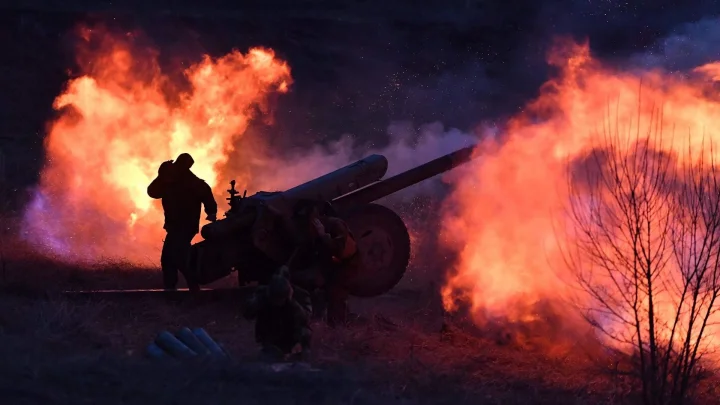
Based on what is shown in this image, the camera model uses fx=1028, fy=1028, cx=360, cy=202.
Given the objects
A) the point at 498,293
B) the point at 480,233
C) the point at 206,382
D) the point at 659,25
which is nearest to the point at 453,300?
the point at 498,293

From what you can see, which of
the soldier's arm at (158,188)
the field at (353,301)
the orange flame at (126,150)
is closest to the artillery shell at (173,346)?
the field at (353,301)

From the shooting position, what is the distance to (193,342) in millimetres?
10477

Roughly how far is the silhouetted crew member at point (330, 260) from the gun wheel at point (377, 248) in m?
0.49

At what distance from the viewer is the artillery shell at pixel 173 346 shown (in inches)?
402

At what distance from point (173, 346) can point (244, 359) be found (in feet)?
2.38

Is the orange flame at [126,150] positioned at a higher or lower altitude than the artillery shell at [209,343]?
higher

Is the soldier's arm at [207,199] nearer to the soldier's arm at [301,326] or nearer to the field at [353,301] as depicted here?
the field at [353,301]

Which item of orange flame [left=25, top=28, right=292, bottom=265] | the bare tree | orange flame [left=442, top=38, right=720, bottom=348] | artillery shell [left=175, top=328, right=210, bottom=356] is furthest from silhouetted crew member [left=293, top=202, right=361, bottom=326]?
orange flame [left=25, top=28, right=292, bottom=265]

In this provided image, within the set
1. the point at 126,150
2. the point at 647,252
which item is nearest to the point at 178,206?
the point at 126,150

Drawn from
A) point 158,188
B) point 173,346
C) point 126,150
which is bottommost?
point 173,346

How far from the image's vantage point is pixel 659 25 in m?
37.1

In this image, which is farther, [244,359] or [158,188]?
[158,188]

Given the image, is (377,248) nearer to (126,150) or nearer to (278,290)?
(278,290)

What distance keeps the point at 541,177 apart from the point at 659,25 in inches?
935
